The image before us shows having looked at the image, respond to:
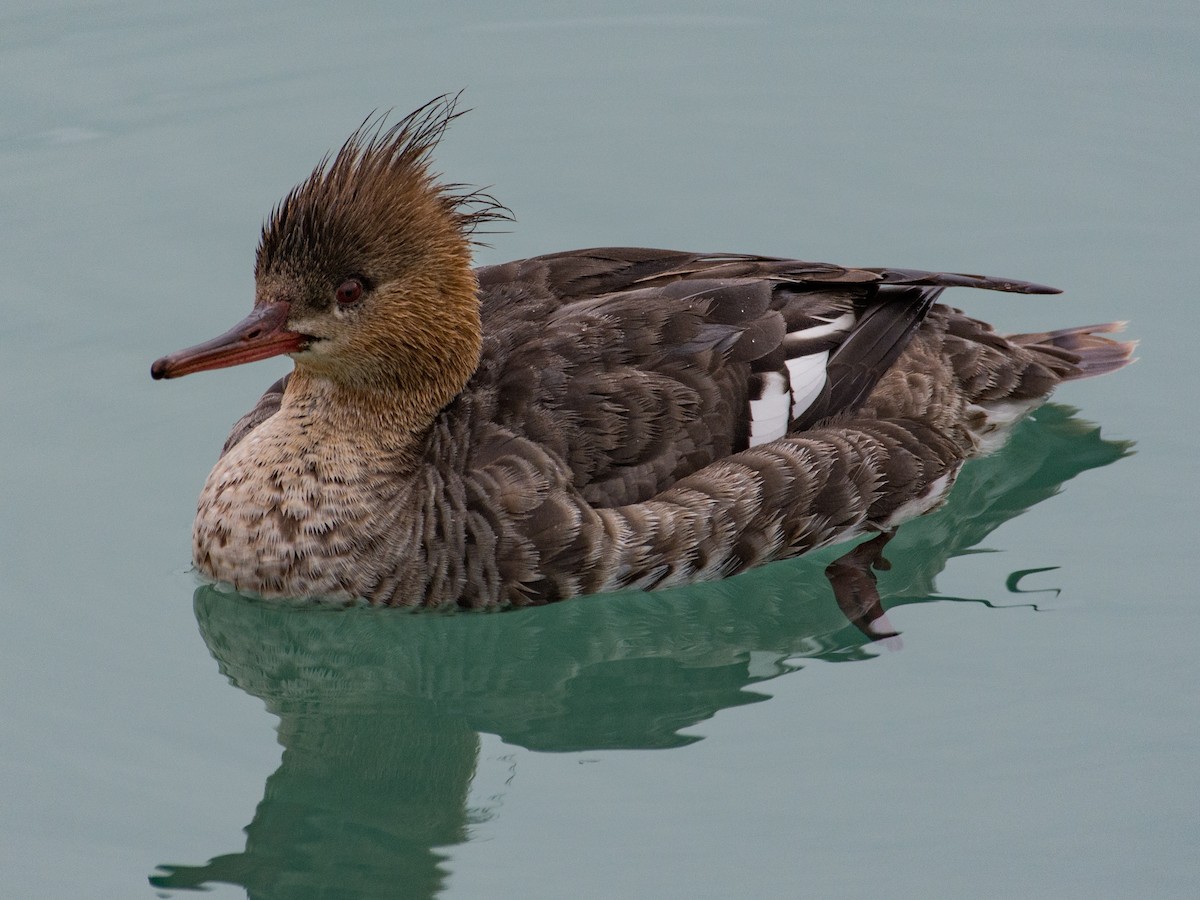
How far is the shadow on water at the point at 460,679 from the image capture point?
646 cm

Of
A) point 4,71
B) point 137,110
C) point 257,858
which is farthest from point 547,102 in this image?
point 257,858

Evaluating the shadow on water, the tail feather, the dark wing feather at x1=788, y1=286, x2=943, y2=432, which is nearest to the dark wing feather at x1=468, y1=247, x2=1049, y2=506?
the dark wing feather at x1=788, y1=286, x2=943, y2=432

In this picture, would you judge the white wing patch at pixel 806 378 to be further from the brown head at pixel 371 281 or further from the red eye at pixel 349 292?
the red eye at pixel 349 292

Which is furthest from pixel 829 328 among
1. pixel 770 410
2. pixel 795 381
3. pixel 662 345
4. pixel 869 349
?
pixel 662 345

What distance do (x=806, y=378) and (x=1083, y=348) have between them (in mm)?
1894

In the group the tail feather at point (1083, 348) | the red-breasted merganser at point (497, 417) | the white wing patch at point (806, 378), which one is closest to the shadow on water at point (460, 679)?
the red-breasted merganser at point (497, 417)

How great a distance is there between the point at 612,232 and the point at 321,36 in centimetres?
289

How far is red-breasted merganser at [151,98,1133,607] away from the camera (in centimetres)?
707

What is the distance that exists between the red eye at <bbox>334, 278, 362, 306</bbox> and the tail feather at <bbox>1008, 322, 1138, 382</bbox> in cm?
348

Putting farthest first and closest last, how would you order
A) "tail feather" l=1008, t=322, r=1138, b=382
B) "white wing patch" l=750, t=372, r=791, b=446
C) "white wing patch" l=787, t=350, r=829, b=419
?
1. "tail feather" l=1008, t=322, r=1138, b=382
2. "white wing patch" l=787, t=350, r=829, b=419
3. "white wing patch" l=750, t=372, r=791, b=446

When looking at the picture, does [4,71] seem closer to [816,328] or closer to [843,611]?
[816,328]

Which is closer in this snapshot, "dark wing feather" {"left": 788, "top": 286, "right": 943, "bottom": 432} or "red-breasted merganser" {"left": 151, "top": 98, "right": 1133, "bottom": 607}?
"red-breasted merganser" {"left": 151, "top": 98, "right": 1133, "bottom": 607}

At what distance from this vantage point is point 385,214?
7.04 metres

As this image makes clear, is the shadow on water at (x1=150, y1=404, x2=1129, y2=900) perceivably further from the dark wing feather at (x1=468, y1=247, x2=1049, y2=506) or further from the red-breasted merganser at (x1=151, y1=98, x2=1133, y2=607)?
the dark wing feather at (x1=468, y1=247, x2=1049, y2=506)
